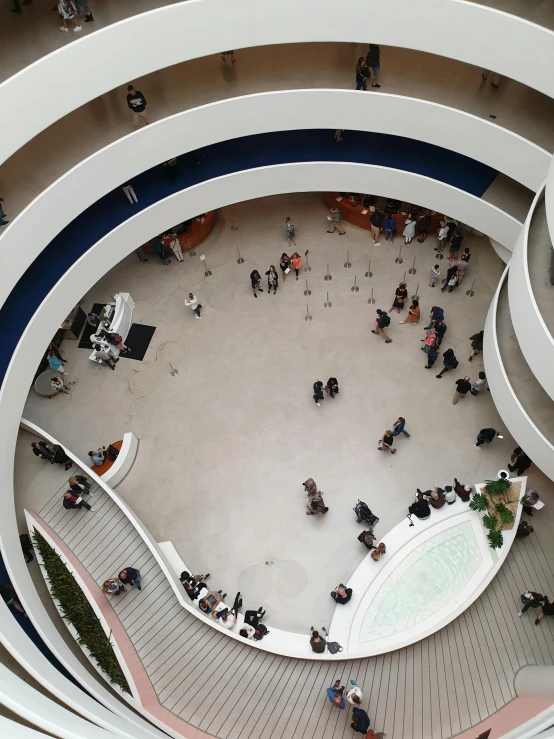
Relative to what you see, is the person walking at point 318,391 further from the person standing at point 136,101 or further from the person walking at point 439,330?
the person standing at point 136,101

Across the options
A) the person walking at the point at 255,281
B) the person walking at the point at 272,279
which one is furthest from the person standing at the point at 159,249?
the person walking at the point at 272,279

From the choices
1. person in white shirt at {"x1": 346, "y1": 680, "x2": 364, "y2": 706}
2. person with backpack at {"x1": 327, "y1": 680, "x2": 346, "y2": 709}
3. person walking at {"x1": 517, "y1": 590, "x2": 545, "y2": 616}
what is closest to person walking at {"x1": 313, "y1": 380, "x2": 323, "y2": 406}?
person walking at {"x1": 517, "y1": 590, "x2": 545, "y2": 616}

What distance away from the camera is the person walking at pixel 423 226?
20062mm

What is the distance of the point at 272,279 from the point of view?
1984cm


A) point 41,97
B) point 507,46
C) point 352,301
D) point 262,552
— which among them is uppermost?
point 507,46

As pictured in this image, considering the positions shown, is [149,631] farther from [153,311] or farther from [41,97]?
[41,97]

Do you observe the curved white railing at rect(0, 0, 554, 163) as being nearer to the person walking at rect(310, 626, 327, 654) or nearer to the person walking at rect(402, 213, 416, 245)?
the person walking at rect(402, 213, 416, 245)

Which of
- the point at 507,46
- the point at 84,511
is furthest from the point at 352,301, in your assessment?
the point at 84,511

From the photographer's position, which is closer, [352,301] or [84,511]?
[84,511]

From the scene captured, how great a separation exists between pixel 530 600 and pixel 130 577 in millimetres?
9012

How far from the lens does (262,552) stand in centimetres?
1580

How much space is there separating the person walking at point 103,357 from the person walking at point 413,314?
30.2 feet

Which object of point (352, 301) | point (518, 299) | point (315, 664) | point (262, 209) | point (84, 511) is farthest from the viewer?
point (262, 209)

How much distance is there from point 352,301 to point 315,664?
10.8 metres
